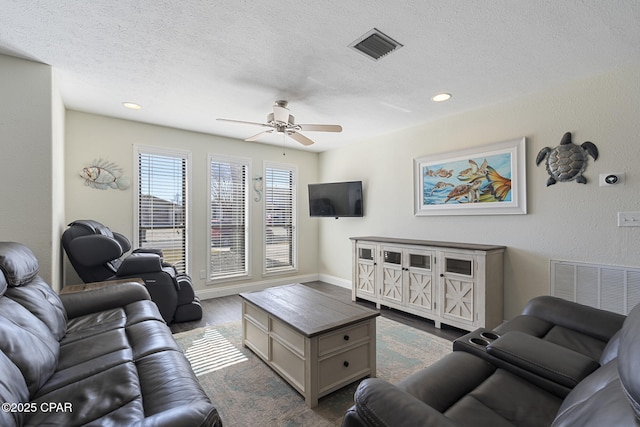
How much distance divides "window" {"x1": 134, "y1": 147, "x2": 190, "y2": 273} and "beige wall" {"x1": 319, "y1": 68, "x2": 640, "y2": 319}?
3219 mm

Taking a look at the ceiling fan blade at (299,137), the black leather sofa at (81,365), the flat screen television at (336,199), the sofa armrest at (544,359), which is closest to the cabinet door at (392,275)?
the flat screen television at (336,199)

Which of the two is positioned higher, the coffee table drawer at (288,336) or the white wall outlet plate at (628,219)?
the white wall outlet plate at (628,219)

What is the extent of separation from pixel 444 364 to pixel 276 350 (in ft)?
4.30

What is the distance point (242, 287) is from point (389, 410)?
4080 millimetres

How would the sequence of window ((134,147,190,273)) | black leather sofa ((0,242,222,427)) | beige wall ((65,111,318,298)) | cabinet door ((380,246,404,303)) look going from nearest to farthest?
black leather sofa ((0,242,222,427)) < beige wall ((65,111,318,298)) < cabinet door ((380,246,404,303)) < window ((134,147,190,273))

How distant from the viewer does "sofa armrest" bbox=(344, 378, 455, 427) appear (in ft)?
2.82

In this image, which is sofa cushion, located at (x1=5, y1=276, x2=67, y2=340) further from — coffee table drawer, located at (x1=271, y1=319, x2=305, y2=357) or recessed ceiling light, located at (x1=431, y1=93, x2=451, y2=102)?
recessed ceiling light, located at (x1=431, y1=93, x2=451, y2=102)

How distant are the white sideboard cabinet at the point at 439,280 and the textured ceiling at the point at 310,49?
1.70 m

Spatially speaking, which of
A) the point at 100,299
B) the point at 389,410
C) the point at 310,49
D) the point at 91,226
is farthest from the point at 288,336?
the point at 91,226

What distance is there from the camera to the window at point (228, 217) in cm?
447

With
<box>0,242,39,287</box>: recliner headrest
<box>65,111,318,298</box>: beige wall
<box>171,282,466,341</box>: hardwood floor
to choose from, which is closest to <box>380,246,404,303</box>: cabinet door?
<box>171,282,466,341</box>: hardwood floor

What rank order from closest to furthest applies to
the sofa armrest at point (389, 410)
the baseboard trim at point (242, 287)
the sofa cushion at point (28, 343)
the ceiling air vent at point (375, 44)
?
the sofa armrest at point (389, 410) → the sofa cushion at point (28, 343) → the ceiling air vent at point (375, 44) → the baseboard trim at point (242, 287)

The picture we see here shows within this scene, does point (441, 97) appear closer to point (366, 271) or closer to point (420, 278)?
point (420, 278)

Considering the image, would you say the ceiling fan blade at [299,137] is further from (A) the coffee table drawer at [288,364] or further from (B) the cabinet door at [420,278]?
(A) the coffee table drawer at [288,364]
